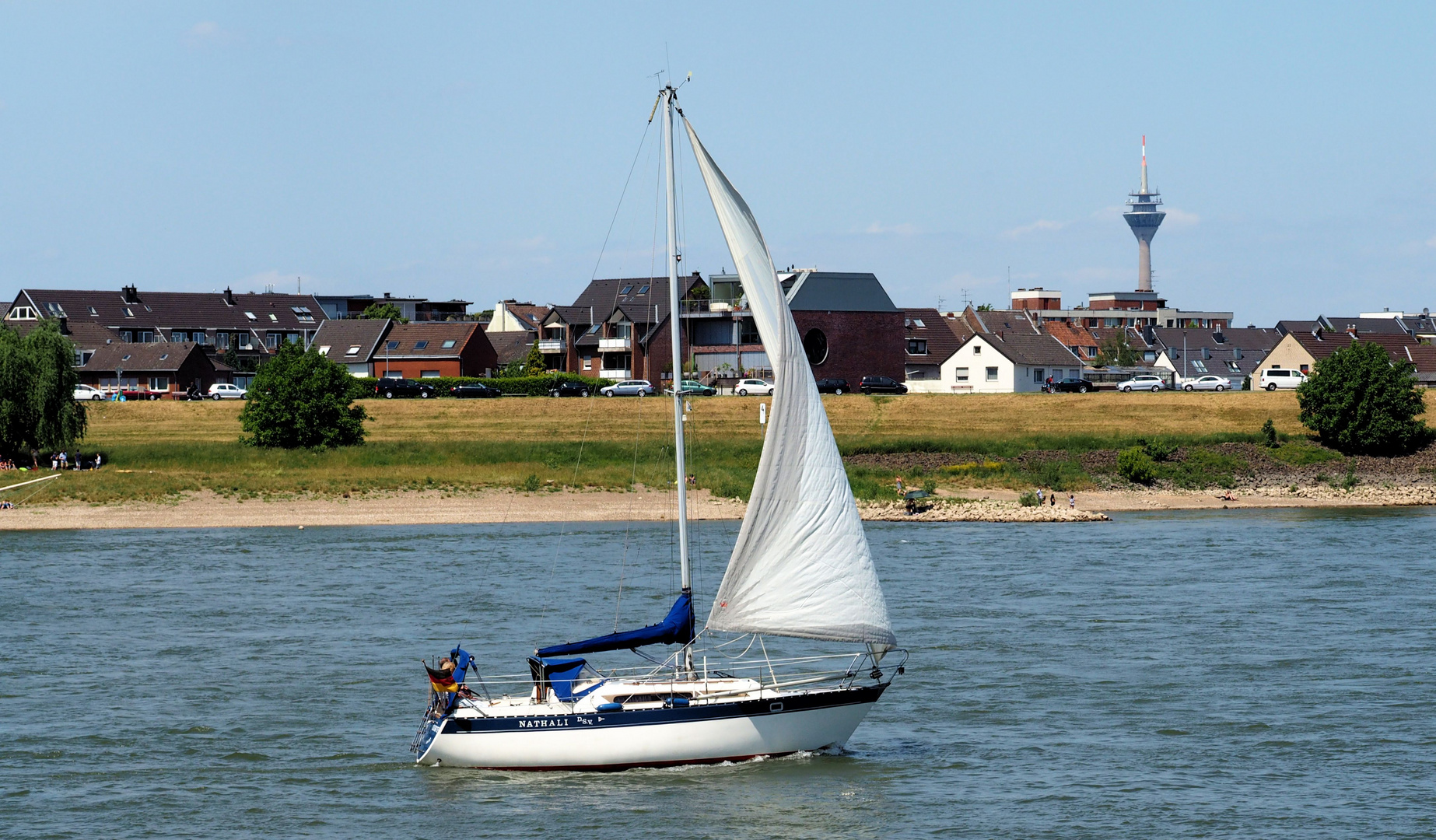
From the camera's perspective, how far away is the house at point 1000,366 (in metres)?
113

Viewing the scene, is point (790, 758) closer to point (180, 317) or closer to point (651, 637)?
point (651, 637)

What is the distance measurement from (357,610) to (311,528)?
76.8 feet

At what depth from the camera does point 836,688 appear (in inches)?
1039

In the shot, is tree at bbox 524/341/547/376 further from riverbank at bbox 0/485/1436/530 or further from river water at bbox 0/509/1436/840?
river water at bbox 0/509/1436/840

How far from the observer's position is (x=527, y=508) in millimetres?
71750

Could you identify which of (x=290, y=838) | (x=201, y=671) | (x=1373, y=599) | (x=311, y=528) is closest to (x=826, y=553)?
(x=290, y=838)

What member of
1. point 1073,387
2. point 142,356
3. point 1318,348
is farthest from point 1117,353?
point 142,356

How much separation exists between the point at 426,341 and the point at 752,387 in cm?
3982

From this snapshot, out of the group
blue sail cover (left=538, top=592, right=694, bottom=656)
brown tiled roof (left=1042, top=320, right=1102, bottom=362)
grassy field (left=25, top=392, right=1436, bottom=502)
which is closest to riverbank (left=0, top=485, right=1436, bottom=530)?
grassy field (left=25, top=392, right=1436, bottom=502)

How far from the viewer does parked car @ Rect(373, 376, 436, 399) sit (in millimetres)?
103125

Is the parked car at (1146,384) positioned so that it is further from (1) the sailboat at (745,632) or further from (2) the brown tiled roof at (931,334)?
(1) the sailboat at (745,632)

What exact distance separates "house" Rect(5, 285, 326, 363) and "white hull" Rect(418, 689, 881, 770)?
11725 cm

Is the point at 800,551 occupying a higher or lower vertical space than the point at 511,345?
lower

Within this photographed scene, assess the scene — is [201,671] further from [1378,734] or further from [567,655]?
[1378,734]
